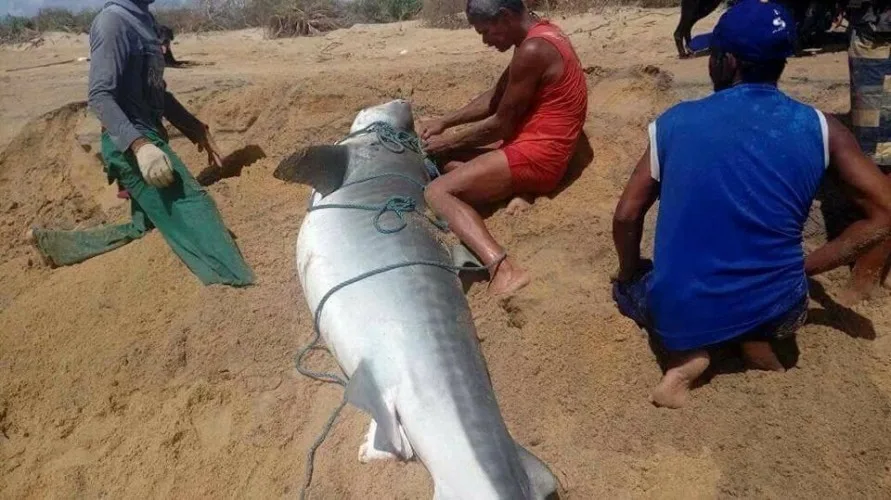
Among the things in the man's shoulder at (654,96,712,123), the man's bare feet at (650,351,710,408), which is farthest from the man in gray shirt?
the man's shoulder at (654,96,712,123)

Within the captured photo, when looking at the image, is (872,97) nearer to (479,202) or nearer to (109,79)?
(479,202)

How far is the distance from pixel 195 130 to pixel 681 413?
3.72m

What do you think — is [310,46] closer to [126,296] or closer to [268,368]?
[126,296]

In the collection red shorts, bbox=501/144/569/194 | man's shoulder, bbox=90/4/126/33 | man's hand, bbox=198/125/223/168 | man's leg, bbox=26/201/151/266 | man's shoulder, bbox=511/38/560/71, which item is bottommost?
man's leg, bbox=26/201/151/266

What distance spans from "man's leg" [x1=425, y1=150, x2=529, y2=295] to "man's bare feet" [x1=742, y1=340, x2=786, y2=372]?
1035mm

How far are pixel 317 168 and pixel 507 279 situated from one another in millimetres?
1183

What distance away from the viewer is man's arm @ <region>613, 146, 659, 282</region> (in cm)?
263

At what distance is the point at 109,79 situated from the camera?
3795 millimetres

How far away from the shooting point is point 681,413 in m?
2.65

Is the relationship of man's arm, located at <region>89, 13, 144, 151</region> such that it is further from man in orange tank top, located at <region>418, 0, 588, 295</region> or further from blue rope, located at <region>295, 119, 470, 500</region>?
man in orange tank top, located at <region>418, 0, 588, 295</region>

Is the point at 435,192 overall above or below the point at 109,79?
below

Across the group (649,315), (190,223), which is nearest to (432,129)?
(190,223)

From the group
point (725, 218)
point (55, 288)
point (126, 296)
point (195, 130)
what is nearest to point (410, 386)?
point (725, 218)

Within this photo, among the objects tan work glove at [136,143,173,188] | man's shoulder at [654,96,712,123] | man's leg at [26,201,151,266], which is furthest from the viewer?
man's leg at [26,201,151,266]
